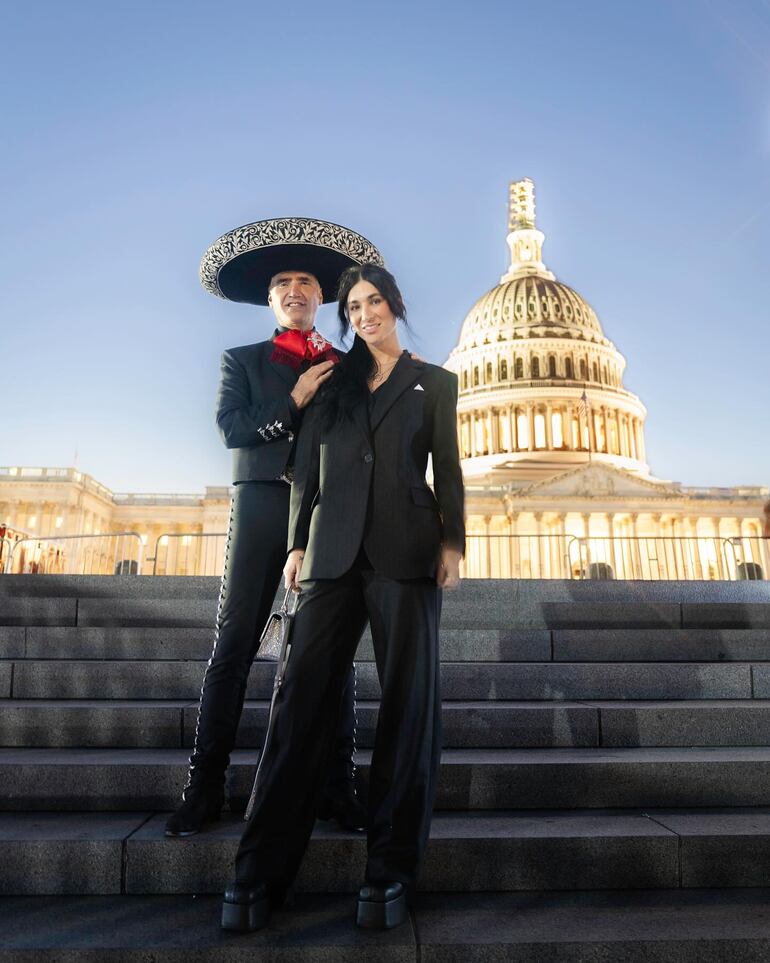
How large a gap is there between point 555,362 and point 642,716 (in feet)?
224

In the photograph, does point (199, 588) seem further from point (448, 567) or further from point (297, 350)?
point (448, 567)

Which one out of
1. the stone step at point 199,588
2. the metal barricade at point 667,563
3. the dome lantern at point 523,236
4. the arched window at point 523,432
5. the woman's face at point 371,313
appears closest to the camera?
the woman's face at point 371,313

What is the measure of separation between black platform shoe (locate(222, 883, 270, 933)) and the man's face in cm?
243

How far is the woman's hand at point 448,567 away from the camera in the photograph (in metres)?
2.75

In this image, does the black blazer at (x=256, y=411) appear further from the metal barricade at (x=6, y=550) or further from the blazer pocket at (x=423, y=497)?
the metal barricade at (x=6, y=550)

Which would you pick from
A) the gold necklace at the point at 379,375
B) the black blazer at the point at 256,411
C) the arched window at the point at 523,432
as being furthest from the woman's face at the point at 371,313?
the arched window at the point at 523,432

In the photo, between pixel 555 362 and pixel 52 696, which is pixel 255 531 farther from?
pixel 555 362

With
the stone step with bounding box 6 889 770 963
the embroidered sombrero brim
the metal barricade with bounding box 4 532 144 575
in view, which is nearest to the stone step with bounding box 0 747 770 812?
the stone step with bounding box 6 889 770 963

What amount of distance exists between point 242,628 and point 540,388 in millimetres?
66348

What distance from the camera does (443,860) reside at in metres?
2.96

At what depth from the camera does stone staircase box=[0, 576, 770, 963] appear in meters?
2.51

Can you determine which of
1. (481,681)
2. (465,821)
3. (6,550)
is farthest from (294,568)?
(6,550)

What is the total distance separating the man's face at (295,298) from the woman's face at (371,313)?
0.70 m

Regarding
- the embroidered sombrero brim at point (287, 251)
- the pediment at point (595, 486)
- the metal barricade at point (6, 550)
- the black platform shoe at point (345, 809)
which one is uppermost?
the pediment at point (595, 486)
